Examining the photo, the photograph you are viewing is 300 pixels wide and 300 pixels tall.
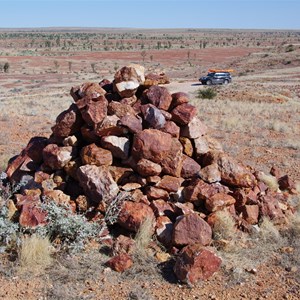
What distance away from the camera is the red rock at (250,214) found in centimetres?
776

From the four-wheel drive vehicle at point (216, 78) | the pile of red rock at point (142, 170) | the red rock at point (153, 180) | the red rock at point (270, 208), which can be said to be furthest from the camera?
the four-wheel drive vehicle at point (216, 78)

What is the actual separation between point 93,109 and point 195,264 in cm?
362

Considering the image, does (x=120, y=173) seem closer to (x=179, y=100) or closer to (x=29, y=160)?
(x=179, y=100)

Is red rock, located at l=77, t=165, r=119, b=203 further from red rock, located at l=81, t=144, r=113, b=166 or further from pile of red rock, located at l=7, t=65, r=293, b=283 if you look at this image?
red rock, located at l=81, t=144, r=113, b=166

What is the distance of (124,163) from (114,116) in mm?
904

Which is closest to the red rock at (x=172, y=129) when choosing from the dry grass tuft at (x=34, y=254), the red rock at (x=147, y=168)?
the red rock at (x=147, y=168)

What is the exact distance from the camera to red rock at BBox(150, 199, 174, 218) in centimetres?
739

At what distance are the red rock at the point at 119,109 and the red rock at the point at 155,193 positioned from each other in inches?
62.3

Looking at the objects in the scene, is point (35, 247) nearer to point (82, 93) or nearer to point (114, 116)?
point (114, 116)

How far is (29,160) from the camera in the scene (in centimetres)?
889

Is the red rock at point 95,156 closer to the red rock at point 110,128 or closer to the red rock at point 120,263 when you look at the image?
the red rock at point 110,128

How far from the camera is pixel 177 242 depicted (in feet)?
22.2

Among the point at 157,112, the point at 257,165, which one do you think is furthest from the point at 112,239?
the point at 257,165

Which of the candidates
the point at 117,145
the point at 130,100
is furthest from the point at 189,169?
the point at 130,100
